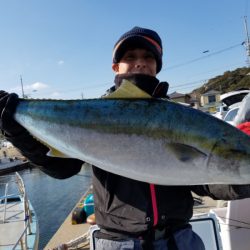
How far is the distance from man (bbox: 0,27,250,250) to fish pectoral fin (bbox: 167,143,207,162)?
0.65m

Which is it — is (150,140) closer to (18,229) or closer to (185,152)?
(185,152)

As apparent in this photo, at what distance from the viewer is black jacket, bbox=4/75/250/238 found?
2.36 meters

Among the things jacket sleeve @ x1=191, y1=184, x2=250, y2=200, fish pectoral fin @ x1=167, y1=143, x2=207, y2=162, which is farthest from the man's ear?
fish pectoral fin @ x1=167, y1=143, x2=207, y2=162

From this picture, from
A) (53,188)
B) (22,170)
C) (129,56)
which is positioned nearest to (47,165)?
(129,56)

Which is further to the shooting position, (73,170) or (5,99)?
(73,170)

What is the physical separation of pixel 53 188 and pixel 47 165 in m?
32.9

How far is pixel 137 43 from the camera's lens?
8.61ft

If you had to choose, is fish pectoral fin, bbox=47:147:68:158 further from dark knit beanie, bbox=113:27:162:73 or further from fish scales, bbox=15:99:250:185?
dark knit beanie, bbox=113:27:162:73

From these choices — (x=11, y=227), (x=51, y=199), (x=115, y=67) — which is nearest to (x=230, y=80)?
(x=51, y=199)

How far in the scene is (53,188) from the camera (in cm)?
3434

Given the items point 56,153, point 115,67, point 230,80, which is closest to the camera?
point 56,153

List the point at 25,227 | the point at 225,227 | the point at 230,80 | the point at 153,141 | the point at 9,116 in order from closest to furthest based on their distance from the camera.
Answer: the point at 153,141
the point at 9,116
the point at 225,227
the point at 25,227
the point at 230,80

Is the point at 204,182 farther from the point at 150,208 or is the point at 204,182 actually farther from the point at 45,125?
the point at 45,125

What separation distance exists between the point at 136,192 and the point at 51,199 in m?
27.7
